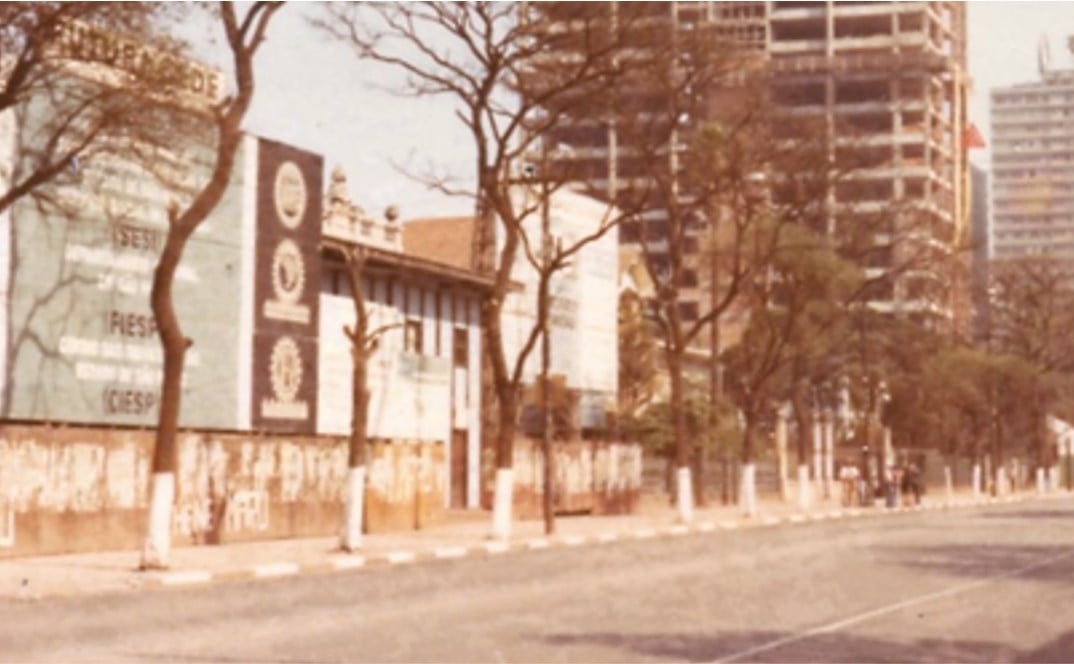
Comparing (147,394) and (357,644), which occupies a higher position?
(147,394)

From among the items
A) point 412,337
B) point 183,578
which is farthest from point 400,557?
point 412,337

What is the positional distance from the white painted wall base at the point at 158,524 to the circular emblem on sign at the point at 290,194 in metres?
15.0

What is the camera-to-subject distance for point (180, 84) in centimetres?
2484

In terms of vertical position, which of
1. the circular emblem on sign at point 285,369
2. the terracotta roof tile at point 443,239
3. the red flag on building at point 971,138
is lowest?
the circular emblem on sign at point 285,369

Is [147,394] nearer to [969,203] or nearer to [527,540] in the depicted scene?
[527,540]

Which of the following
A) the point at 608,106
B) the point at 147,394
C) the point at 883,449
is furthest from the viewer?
the point at 883,449

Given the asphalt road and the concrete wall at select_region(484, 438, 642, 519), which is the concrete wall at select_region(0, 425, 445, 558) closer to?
the asphalt road

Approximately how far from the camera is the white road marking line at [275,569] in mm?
25047

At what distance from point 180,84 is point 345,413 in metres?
20.6

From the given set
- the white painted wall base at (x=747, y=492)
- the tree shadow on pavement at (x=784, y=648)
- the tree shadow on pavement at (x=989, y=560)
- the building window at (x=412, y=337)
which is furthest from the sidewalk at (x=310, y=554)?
the tree shadow on pavement at (x=784, y=648)

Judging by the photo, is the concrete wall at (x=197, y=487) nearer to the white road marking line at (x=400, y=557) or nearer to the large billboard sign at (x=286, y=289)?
the large billboard sign at (x=286, y=289)

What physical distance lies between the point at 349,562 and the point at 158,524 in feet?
11.7

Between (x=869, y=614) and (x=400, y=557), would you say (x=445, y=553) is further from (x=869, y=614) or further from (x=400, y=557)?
(x=869, y=614)

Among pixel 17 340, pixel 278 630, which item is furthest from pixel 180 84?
pixel 278 630
